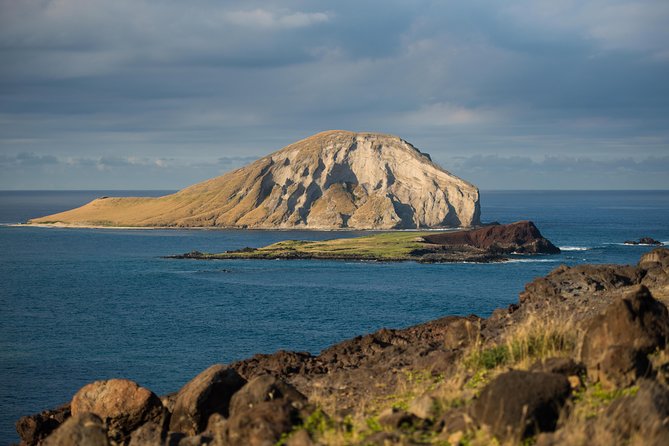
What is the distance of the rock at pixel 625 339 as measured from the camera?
13.2 metres

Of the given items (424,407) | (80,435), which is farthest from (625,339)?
(80,435)

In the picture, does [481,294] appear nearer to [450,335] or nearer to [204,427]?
[450,335]

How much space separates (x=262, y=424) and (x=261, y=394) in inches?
73.6

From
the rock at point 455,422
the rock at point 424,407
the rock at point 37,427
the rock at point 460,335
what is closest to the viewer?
the rock at point 455,422

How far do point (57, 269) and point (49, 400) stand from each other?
2813 inches

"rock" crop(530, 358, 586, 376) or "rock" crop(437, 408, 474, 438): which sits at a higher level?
"rock" crop(530, 358, 586, 376)

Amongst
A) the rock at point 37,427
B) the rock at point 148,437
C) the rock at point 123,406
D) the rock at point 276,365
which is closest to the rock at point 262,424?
the rock at point 148,437

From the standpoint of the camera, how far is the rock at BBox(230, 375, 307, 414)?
14133 millimetres

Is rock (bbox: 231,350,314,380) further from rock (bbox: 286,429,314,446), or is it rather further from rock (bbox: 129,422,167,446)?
rock (bbox: 286,429,314,446)

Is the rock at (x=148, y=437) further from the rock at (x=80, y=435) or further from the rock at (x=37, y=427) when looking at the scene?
the rock at (x=37, y=427)

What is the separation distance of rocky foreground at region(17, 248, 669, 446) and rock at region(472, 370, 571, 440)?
0.02 meters

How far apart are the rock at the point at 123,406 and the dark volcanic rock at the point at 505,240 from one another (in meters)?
105

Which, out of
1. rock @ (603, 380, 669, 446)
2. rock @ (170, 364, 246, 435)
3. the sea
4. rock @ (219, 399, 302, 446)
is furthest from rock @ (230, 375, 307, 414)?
the sea

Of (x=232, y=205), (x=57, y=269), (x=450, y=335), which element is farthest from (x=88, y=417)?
(x=232, y=205)
